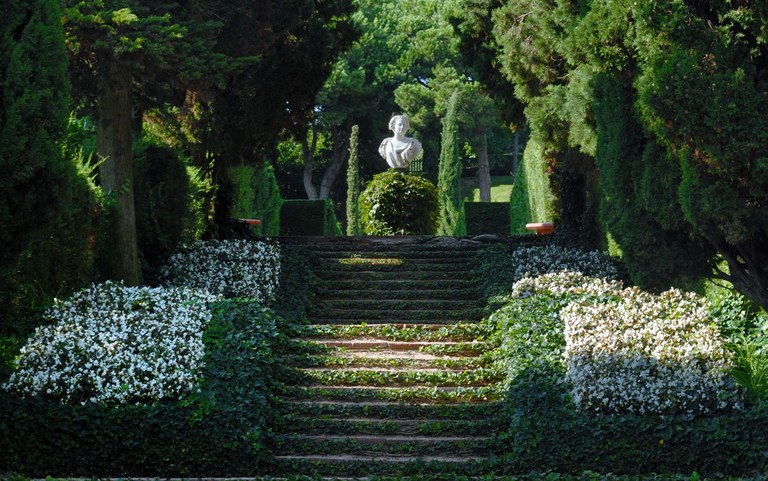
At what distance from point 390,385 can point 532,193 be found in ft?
35.1

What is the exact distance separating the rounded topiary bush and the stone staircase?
4026 mm

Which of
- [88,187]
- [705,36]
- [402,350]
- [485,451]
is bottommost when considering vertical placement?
[485,451]

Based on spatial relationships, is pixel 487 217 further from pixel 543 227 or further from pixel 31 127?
pixel 31 127

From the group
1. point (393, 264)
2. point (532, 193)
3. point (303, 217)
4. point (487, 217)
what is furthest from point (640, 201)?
point (303, 217)

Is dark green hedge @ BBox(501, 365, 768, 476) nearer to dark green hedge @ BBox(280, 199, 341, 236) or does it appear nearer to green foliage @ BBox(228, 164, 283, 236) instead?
green foliage @ BBox(228, 164, 283, 236)

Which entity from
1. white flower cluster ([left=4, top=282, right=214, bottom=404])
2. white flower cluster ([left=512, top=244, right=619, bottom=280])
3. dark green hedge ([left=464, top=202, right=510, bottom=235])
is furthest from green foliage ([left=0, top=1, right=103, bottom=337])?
dark green hedge ([left=464, top=202, right=510, bottom=235])

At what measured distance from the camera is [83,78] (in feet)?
37.7

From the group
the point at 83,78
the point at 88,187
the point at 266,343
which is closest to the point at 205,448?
the point at 266,343

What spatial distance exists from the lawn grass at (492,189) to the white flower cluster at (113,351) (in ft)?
99.4

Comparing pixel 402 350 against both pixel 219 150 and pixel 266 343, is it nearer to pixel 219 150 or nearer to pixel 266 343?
pixel 266 343

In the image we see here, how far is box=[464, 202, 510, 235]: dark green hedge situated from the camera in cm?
2592

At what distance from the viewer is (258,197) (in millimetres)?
22094

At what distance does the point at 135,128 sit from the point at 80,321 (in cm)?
681

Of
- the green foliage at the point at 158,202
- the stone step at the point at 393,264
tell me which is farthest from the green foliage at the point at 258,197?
the green foliage at the point at 158,202
